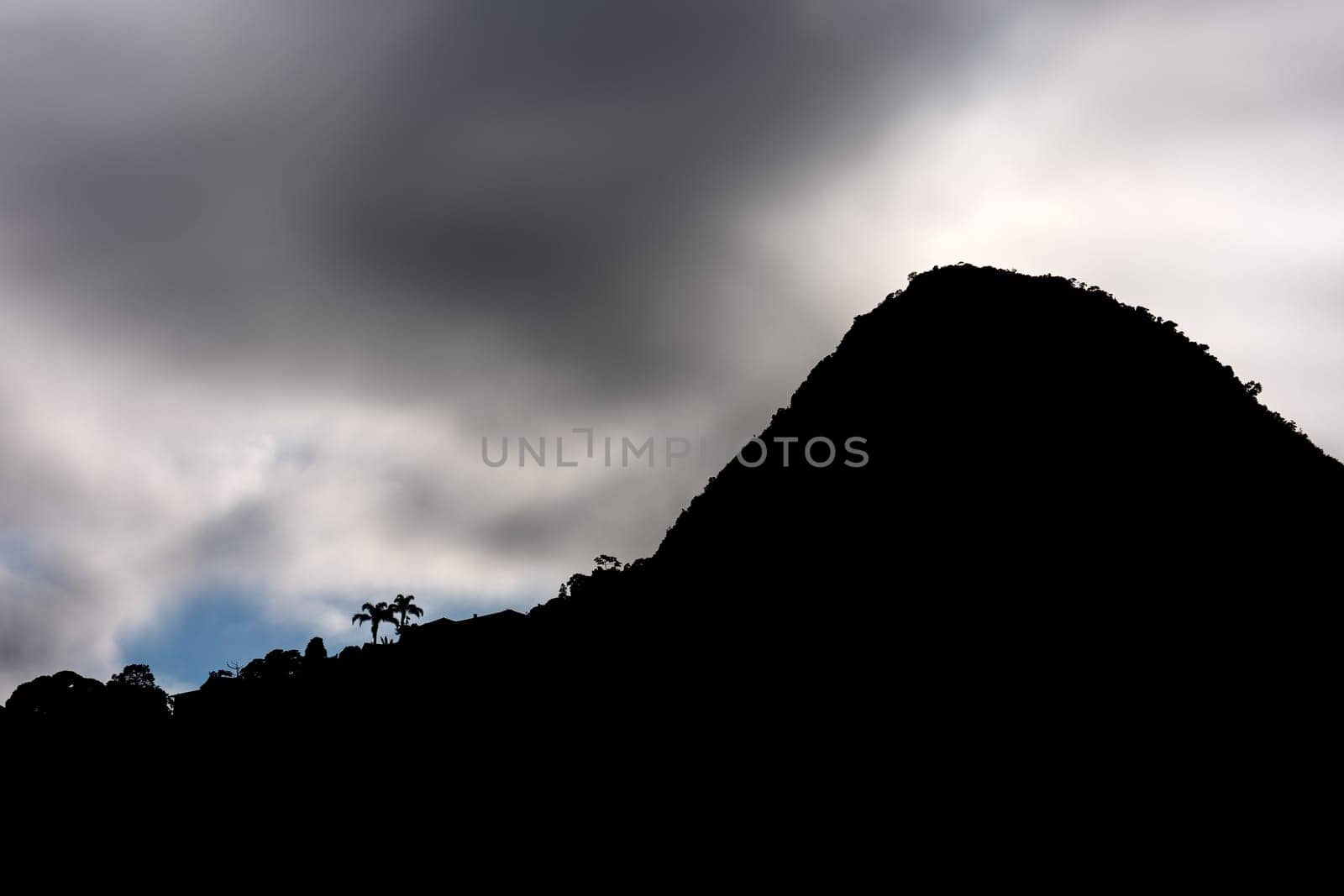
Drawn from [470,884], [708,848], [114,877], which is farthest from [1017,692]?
[114,877]

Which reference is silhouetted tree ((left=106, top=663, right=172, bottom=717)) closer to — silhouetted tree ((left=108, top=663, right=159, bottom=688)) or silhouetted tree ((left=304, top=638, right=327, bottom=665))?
silhouetted tree ((left=304, top=638, right=327, bottom=665))

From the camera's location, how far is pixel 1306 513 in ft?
118

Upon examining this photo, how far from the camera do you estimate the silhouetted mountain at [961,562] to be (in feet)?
107

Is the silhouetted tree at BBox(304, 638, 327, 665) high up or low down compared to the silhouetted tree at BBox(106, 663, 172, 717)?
up

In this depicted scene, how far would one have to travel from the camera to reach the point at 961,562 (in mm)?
36750

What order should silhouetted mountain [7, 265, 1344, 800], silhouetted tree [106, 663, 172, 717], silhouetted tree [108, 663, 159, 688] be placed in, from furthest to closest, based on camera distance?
silhouetted tree [108, 663, 159, 688] → silhouetted tree [106, 663, 172, 717] → silhouetted mountain [7, 265, 1344, 800]

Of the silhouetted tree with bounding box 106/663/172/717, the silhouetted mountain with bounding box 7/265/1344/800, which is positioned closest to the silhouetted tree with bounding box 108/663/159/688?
the silhouetted tree with bounding box 106/663/172/717

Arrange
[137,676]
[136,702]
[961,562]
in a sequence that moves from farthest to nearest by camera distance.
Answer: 1. [137,676]
2. [136,702]
3. [961,562]

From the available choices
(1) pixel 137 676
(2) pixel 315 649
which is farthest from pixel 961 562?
(1) pixel 137 676

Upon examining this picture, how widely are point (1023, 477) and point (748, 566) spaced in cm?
1348

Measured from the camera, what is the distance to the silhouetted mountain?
32531mm

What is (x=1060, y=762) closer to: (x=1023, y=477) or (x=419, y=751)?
(x=1023, y=477)

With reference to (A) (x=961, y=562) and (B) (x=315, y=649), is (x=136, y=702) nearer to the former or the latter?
(B) (x=315, y=649)

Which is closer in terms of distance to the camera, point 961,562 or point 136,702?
point 961,562
